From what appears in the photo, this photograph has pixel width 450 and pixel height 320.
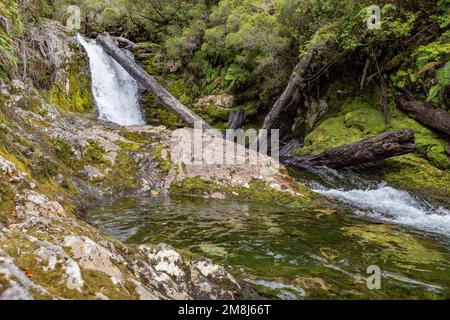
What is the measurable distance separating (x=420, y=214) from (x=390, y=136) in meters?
2.93

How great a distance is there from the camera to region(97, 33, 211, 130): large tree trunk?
11.9m

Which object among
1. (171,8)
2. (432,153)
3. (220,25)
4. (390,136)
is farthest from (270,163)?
(171,8)

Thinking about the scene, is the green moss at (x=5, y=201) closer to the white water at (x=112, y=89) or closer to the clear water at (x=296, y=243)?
the clear water at (x=296, y=243)

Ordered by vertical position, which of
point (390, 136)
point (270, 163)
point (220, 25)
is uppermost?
point (220, 25)

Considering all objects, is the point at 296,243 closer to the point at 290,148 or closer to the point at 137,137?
the point at 137,137

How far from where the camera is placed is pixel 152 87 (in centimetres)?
1280

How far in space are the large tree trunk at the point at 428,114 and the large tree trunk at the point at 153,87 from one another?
6.22 meters

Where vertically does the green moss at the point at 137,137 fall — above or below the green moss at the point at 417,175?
above

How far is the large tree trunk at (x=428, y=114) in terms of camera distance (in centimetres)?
924

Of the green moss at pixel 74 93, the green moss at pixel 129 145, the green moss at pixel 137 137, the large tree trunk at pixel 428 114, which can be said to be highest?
the green moss at pixel 74 93

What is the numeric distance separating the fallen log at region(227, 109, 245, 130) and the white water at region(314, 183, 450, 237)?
19.8 feet

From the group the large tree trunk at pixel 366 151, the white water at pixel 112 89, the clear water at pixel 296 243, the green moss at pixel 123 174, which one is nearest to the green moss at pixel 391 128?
the large tree trunk at pixel 366 151

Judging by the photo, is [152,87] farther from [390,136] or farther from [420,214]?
[420,214]

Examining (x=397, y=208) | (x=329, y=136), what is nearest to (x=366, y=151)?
(x=329, y=136)
